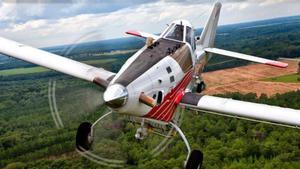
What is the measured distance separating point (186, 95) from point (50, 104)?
554 centimetres

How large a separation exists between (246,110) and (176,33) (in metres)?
5.12

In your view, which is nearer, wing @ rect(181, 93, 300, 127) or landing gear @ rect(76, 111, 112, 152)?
wing @ rect(181, 93, 300, 127)

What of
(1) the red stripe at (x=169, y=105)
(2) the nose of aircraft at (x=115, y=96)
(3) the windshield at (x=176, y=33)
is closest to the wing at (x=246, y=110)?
(1) the red stripe at (x=169, y=105)

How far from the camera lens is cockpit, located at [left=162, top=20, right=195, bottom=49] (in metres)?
19.0

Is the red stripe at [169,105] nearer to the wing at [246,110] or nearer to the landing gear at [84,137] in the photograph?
the wing at [246,110]

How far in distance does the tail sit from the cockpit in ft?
19.8

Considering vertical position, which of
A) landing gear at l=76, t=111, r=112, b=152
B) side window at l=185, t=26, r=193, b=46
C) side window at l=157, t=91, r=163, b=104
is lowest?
landing gear at l=76, t=111, r=112, b=152

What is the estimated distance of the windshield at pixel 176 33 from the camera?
19.0 m

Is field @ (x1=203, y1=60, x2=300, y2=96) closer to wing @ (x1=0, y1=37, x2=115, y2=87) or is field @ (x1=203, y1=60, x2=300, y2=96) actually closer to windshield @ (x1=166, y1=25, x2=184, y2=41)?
wing @ (x1=0, y1=37, x2=115, y2=87)

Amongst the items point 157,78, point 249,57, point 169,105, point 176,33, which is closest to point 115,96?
point 157,78

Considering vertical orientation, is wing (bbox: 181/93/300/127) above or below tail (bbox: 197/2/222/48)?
below

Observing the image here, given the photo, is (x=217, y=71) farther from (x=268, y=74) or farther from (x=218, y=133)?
(x=218, y=133)

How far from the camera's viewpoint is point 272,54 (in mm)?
150125

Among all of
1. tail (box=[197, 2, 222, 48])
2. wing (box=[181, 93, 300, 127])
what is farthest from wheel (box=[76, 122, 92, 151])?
tail (box=[197, 2, 222, 48])
